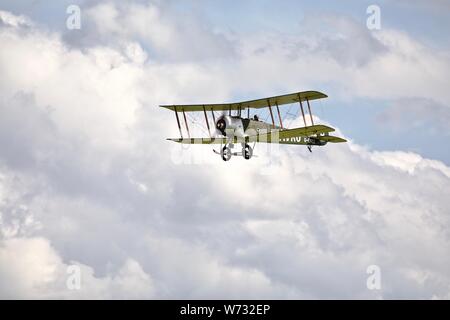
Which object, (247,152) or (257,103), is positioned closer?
(247,152)

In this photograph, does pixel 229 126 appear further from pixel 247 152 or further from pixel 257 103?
pixel 257 103

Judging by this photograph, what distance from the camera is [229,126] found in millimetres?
46094

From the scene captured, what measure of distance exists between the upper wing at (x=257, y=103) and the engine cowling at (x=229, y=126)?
1068 mm

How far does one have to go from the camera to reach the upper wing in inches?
1704

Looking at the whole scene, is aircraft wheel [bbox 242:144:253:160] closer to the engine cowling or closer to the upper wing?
the engine cowling

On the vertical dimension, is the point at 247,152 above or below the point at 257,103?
below

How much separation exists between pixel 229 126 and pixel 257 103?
7.91 feet

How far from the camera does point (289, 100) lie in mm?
45250

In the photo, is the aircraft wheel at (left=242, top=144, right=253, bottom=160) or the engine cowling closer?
the aircraft wheel at (left=242, top=144, right=253, bottom=160)

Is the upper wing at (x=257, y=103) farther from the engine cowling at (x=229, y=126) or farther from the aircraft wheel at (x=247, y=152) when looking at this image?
the aircraft wheel at (x=247, y=152)

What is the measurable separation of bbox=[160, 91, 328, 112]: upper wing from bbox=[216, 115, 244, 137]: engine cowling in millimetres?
1068

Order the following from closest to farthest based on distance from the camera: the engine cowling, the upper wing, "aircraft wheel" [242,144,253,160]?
the upper wing, "aircraft wheel" [242,144,253,160], the engine cowling
